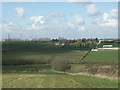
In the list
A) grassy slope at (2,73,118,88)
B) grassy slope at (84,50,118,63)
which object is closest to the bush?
grassy slope at (84,50,118,63)

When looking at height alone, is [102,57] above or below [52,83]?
above

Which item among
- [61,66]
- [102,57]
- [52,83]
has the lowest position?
[61,66]

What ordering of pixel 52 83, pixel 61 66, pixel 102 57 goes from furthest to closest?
pixel 102 57 → pixel 61 66 → pixel 52 83

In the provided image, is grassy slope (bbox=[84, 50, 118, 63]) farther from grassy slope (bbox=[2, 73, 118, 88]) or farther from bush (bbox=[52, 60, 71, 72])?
grassy slope (bbox=[2, 73, 118, 88])

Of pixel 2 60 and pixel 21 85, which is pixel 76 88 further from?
pixel 2 60

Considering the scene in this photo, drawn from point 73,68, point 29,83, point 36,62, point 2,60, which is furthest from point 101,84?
point 2,60

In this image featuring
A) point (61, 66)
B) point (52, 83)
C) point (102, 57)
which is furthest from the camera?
point (102, 57)

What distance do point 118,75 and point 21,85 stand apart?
47.6ft

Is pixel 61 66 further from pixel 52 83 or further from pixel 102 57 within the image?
pixel 52 83

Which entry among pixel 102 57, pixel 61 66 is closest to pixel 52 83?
pixel 61 66

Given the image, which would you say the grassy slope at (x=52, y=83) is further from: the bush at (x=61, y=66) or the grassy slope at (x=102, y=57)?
the grassy slope at (x=102, y=57)

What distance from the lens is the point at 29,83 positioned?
1134 inches

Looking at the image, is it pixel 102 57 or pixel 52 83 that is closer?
pixel 52 83

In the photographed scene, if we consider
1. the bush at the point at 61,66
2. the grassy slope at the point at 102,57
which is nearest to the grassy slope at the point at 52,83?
the bush at the point at 61,66
